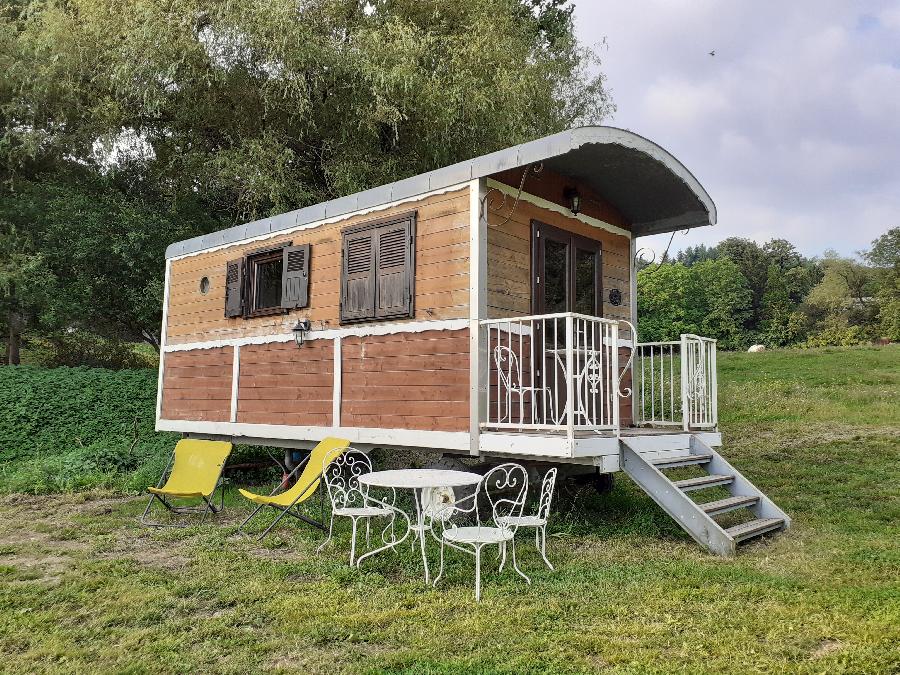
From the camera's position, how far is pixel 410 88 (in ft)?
34.3

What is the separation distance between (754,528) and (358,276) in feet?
13.3

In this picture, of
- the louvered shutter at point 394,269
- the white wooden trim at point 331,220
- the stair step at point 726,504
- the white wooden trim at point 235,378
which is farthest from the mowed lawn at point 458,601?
the white wooden trim at point 331,220

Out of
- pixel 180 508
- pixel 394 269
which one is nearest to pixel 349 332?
pixel 394 269

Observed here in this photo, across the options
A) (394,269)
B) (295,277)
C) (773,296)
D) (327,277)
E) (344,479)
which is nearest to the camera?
(394,269)

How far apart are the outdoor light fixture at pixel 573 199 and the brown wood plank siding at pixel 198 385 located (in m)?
4.33

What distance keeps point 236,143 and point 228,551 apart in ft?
30.8

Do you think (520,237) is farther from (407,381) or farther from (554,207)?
(407,381)

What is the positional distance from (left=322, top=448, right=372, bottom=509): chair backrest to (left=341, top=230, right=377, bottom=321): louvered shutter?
1337mm

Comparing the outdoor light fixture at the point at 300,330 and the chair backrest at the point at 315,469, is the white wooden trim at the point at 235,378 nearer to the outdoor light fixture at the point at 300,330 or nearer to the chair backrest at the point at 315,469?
the outdoor light fixture at the point at 300,330

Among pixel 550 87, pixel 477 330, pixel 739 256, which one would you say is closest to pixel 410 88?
pixel 550 87

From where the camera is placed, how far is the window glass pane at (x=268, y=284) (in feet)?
25.0

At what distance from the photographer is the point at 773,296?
3772 cm

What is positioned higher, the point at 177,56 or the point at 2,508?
the point at 177,56

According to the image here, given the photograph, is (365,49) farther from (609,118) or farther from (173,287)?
(609,118)
